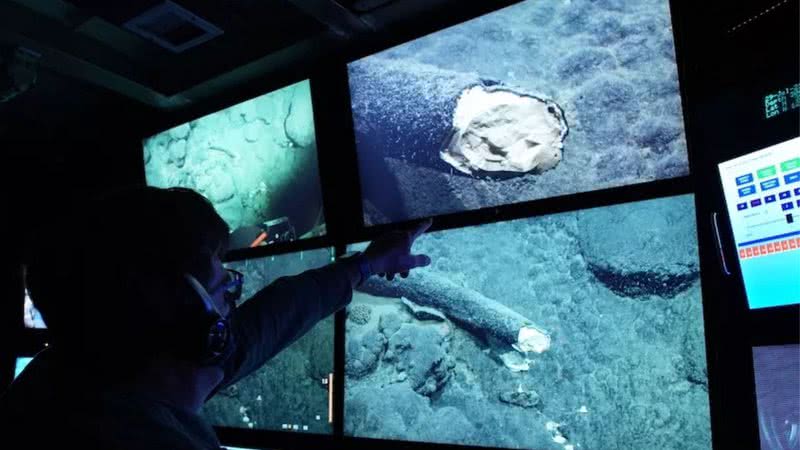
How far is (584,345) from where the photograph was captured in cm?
151

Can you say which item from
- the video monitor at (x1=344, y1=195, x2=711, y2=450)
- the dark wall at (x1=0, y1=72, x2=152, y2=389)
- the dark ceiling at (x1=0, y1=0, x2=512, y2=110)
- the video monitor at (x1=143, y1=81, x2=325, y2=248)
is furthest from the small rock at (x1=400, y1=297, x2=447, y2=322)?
the dark wall at (x1=0, y1=72, x2=152, y2=389)

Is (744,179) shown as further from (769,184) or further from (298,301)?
(298,301)

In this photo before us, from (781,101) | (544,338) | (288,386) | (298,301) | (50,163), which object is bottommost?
(288,386)

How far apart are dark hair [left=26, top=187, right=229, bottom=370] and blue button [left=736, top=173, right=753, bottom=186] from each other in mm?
1134

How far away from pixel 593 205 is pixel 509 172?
0.26 m

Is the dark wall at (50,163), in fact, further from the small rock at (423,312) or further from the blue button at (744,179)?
the blue button at (744,179)

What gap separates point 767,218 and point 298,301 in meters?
1.07

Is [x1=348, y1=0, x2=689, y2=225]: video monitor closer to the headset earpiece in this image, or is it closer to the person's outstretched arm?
the person's outstretched arm

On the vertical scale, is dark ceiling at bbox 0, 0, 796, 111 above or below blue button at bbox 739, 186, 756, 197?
above

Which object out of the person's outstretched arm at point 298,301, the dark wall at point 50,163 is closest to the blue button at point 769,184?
the person's outstretched arm at point 298,301

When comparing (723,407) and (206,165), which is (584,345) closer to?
(723,407)

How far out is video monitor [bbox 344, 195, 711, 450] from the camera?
1.40m

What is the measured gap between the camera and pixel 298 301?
53.9 inches

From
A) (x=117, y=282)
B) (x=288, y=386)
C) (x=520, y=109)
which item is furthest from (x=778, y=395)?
(x=288, y=386)
